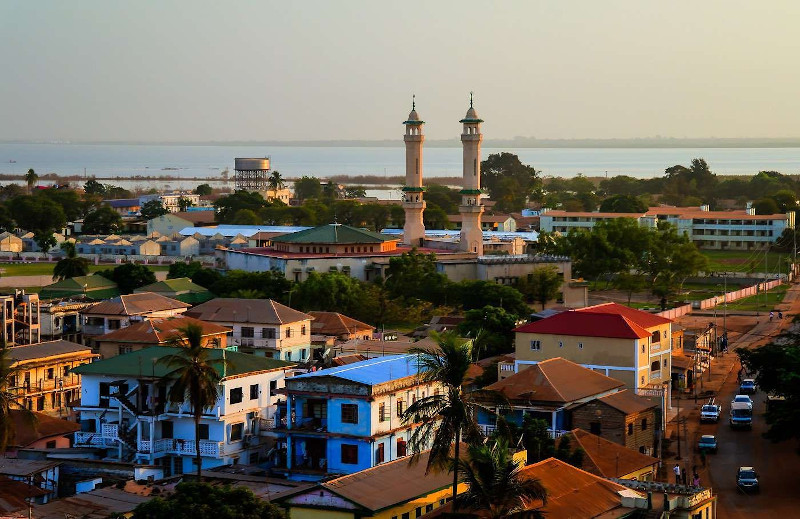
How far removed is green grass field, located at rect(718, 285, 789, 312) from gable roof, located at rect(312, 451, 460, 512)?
4241cm

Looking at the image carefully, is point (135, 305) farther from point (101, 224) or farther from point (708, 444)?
point (101, 224)

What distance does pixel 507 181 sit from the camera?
154125mm

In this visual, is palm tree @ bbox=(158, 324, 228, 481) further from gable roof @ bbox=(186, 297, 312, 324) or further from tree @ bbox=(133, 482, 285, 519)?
gable roof @ bbox=(186, 297, 312, 324)

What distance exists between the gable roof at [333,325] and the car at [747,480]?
2023 centimetres

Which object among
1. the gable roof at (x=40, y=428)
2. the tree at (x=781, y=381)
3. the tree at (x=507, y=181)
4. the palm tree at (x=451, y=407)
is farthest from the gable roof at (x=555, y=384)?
the tree at (x=507, y=181)

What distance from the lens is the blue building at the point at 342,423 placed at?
100 ft

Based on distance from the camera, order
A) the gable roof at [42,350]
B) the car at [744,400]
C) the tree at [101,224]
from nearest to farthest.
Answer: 1. the car at [744,400]
2. the gable roof at [42,350]
3. the tree at [101,224]

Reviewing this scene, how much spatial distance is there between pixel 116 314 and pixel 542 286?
23507 mm

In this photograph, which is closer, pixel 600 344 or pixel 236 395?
pixel 236 395

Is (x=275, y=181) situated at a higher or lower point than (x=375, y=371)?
higher

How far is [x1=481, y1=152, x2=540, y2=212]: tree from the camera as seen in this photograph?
491ft

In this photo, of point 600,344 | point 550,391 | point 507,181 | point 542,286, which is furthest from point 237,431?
point 507,181

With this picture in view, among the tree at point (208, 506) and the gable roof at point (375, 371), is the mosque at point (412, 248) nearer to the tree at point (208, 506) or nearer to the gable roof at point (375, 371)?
the gable roof at point (375, 371)

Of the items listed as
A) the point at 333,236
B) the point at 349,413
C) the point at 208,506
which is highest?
the point at 333,236
